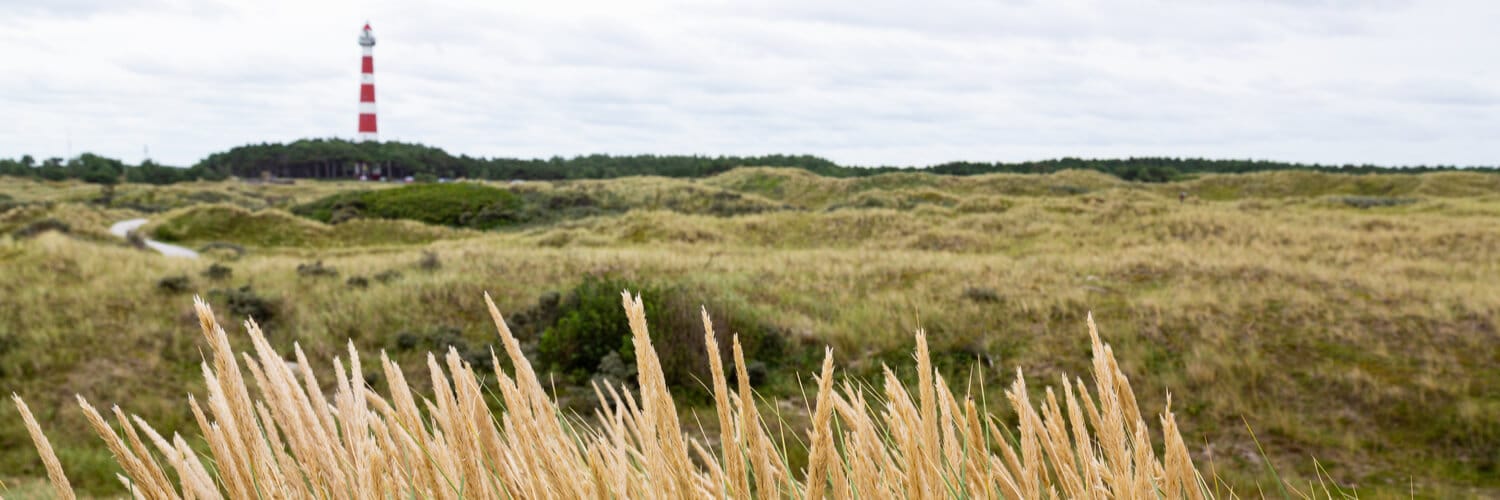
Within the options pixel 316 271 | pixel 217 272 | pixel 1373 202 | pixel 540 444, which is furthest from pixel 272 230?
pixel 1373 202

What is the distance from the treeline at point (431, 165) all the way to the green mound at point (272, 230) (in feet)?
151

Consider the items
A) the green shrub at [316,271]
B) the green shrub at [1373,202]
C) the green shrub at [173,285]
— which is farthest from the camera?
the green shrub at [1373,202]

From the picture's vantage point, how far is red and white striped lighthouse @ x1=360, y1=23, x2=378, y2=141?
306ft

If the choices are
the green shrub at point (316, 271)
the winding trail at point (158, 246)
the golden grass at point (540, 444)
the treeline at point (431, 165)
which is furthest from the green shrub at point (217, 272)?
the treeline at point (431, 165)

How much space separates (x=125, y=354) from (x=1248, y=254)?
861 inches

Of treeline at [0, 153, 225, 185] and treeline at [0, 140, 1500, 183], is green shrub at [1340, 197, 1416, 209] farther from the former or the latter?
treeline at [0, 153, 225, 185]

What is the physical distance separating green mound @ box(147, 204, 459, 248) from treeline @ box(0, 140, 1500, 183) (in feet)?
151

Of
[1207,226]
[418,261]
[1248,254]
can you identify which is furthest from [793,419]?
[1207,226]

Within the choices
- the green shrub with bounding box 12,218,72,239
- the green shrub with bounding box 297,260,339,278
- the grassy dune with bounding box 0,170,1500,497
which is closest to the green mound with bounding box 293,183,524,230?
the green shrub with bounding box 12,218,72,239

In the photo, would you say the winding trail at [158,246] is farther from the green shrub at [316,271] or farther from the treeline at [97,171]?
the treeline at [97,171]

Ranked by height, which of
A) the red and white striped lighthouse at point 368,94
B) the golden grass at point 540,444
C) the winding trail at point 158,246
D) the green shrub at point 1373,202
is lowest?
the winding trail at point 158,246

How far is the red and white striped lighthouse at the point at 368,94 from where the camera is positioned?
306 ft

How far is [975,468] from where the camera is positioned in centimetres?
131

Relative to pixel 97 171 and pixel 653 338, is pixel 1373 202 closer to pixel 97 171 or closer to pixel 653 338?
pixel 653 338
